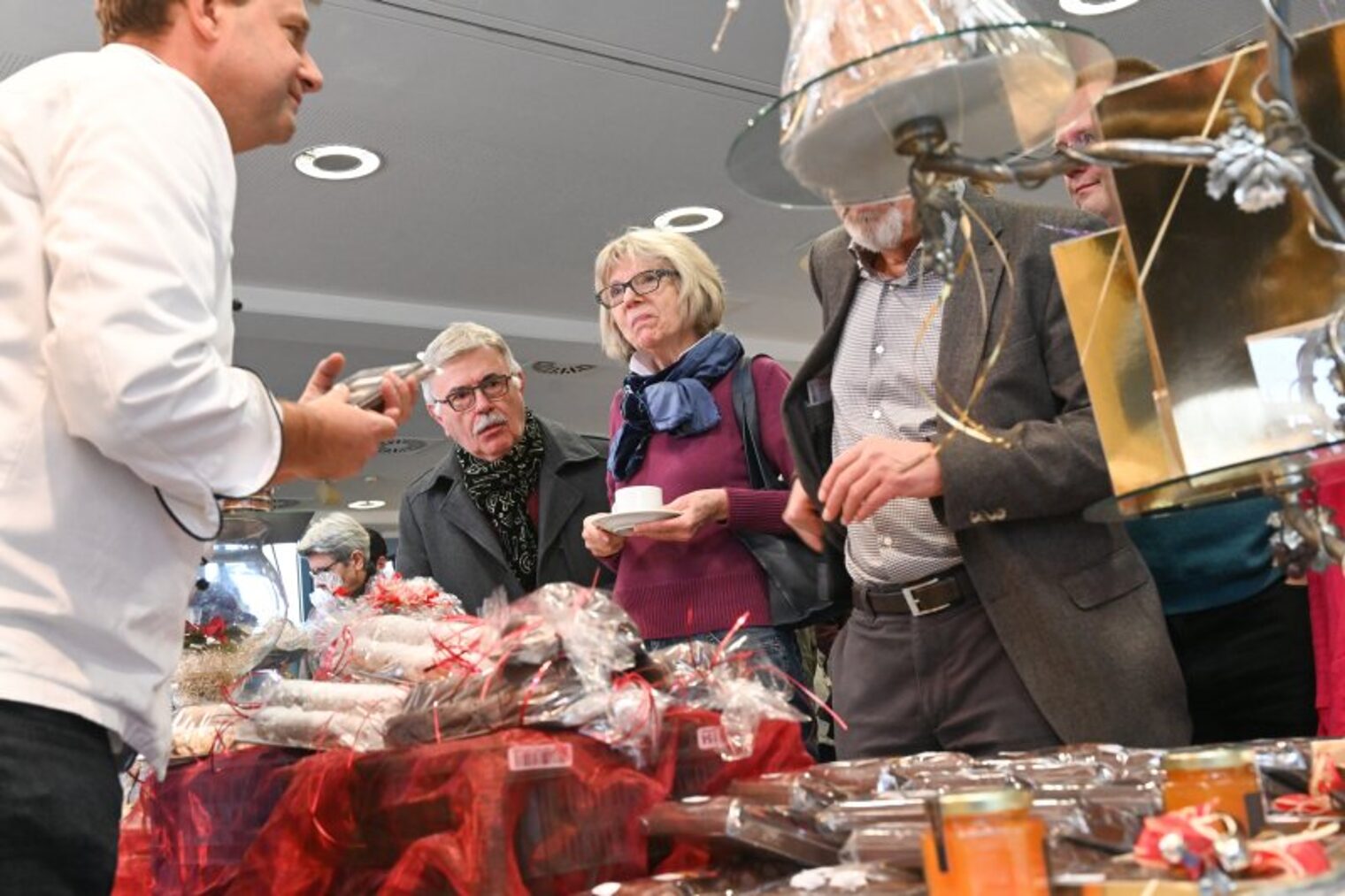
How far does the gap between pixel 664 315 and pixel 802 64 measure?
1.96 meters

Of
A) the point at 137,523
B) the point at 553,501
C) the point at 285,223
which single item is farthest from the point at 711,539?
the point at 285,223

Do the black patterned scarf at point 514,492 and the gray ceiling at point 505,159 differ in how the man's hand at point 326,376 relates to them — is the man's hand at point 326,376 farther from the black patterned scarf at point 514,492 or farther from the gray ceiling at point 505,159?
the gray ceiling at point 505,159

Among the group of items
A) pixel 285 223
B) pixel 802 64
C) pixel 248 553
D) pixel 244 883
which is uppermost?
pixel 285 223

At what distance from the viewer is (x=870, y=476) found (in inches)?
66.7

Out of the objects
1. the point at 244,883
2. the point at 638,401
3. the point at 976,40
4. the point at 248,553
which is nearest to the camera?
the point at 976,40

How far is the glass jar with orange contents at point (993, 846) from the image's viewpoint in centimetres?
86

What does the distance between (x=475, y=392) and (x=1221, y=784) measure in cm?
245

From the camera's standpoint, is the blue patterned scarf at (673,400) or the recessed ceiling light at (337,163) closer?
the blue patterned scarf at (673,400)

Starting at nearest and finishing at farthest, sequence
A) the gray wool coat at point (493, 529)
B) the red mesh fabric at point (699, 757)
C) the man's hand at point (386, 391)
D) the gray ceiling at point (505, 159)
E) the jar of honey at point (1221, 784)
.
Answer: the jar of honey at point (1221, 784)
the man's hand at point (386, 391)
the red mesh fabric at point (699, 757)
the gray wool coat at point (493, 529)
the gray ceiling at point (505, 159)

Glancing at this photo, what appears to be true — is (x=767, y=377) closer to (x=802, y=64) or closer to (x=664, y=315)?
(x=664, y=315)

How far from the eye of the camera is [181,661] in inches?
87.4

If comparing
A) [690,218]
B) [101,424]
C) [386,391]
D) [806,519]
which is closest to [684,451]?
[806,519]

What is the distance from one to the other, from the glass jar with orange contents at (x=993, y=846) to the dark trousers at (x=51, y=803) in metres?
0.72

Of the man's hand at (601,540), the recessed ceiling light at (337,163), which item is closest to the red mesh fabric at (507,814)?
the man's hand at (601,540)
